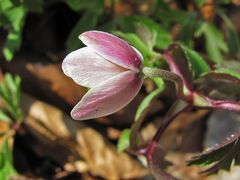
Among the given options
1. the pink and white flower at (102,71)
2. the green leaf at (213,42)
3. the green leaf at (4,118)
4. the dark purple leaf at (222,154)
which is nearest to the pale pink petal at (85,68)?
the pink and white flower at (102,71)

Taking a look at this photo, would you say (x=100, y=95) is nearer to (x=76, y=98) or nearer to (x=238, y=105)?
(x=238, y=105)

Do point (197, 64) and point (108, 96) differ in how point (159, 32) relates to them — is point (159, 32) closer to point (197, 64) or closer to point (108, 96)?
point (197, 64)

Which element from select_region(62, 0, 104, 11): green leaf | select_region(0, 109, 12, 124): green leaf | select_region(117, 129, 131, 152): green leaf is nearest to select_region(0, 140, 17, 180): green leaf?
select_region(0, 109, 12, 124): green leaf

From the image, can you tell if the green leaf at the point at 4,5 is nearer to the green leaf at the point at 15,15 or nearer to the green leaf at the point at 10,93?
the green leaf at the point at 15,15

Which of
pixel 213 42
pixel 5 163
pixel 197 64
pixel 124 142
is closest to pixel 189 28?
pixel 213 42

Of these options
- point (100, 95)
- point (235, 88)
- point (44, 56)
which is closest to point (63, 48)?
point (44, 56)

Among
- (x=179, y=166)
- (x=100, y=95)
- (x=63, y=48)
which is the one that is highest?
(x=100, y=95)
